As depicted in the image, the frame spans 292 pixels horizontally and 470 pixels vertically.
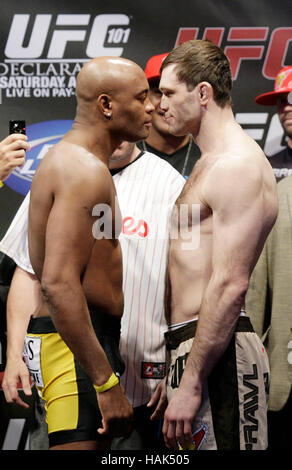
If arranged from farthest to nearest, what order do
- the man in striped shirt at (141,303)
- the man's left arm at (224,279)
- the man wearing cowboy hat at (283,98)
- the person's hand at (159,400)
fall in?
the man wearing cowboy hat at (283,98), the man in striped shirt at (141,303), the person's hand at (159,400), the man's left arm at (224,279)

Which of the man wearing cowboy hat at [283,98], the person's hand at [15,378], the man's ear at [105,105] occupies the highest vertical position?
the man wearing cowboy hat at [283,98]

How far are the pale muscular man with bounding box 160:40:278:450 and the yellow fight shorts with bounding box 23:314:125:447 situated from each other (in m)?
0.23

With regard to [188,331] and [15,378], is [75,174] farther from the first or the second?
[15,378]

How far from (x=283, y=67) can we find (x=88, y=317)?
73.0 inches

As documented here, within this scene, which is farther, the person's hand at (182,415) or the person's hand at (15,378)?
the person's hand at (15,378)

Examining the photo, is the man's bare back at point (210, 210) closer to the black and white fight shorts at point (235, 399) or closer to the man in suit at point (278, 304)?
the black and white fight shorts at point (235, 399)

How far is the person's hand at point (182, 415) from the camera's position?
189 centimetres

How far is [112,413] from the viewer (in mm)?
1794

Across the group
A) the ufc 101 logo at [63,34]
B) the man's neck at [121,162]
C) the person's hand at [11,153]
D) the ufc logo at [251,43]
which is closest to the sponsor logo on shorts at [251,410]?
the man's neck at [121,162]

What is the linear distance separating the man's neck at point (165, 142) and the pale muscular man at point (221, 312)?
89 centimetres

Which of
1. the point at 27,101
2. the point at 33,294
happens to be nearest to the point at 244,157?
the point at 33,294

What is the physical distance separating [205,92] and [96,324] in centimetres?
86

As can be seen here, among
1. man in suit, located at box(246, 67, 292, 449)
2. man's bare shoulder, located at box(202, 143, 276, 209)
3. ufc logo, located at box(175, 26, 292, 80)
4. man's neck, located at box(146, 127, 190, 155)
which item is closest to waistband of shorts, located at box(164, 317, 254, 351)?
man's bare shoulder, located at box(202, 143, 276, 209)

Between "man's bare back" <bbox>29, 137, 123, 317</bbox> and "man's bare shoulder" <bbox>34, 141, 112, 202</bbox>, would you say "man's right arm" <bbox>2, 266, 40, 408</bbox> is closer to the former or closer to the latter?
"man's bare back" <bbox>29, 137, 123, 317</bbox>
